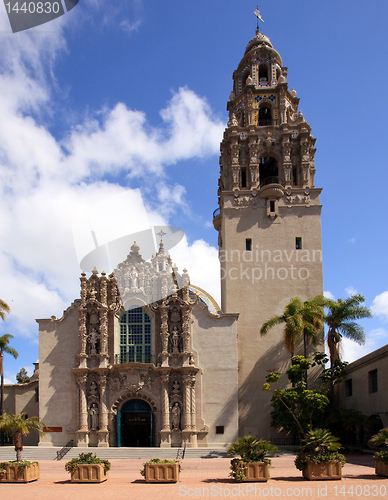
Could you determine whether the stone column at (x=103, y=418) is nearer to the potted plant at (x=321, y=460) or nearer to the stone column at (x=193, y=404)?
the stone column at (x=193, y=404)

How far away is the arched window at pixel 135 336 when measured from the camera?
122ft

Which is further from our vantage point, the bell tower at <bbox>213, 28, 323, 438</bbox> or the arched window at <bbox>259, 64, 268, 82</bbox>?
the arched window at <bbox>259, 64, 268, 82</bbox>

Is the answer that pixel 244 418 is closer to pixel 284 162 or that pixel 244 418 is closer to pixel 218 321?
pixel 218 321

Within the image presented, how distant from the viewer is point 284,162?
4234 cm

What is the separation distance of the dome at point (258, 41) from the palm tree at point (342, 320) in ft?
87.5

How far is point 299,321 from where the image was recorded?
34594 millimetres

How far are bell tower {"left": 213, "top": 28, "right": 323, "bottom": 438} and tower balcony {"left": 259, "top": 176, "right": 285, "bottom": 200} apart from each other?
0.27 ft

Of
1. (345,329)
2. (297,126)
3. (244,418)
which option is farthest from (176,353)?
(297,126)

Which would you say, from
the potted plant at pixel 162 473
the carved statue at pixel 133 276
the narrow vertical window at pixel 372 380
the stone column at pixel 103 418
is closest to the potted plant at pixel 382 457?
the potted plant at pixel 162 473

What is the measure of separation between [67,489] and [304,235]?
2883 centimetres

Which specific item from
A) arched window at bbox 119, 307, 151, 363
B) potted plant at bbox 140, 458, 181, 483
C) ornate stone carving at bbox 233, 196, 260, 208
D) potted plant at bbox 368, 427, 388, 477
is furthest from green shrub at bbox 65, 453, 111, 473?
ornate stone carving at bbox 233, 196, 260, 208

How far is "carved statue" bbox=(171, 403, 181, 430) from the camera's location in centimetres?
3516

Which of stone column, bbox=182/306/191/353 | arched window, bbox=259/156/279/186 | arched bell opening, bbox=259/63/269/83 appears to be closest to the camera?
stone column, bbox=182/306/191/353

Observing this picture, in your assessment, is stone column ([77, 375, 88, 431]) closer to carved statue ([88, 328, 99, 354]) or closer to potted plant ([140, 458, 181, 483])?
carved statue ([88, 328, 99, 354])
